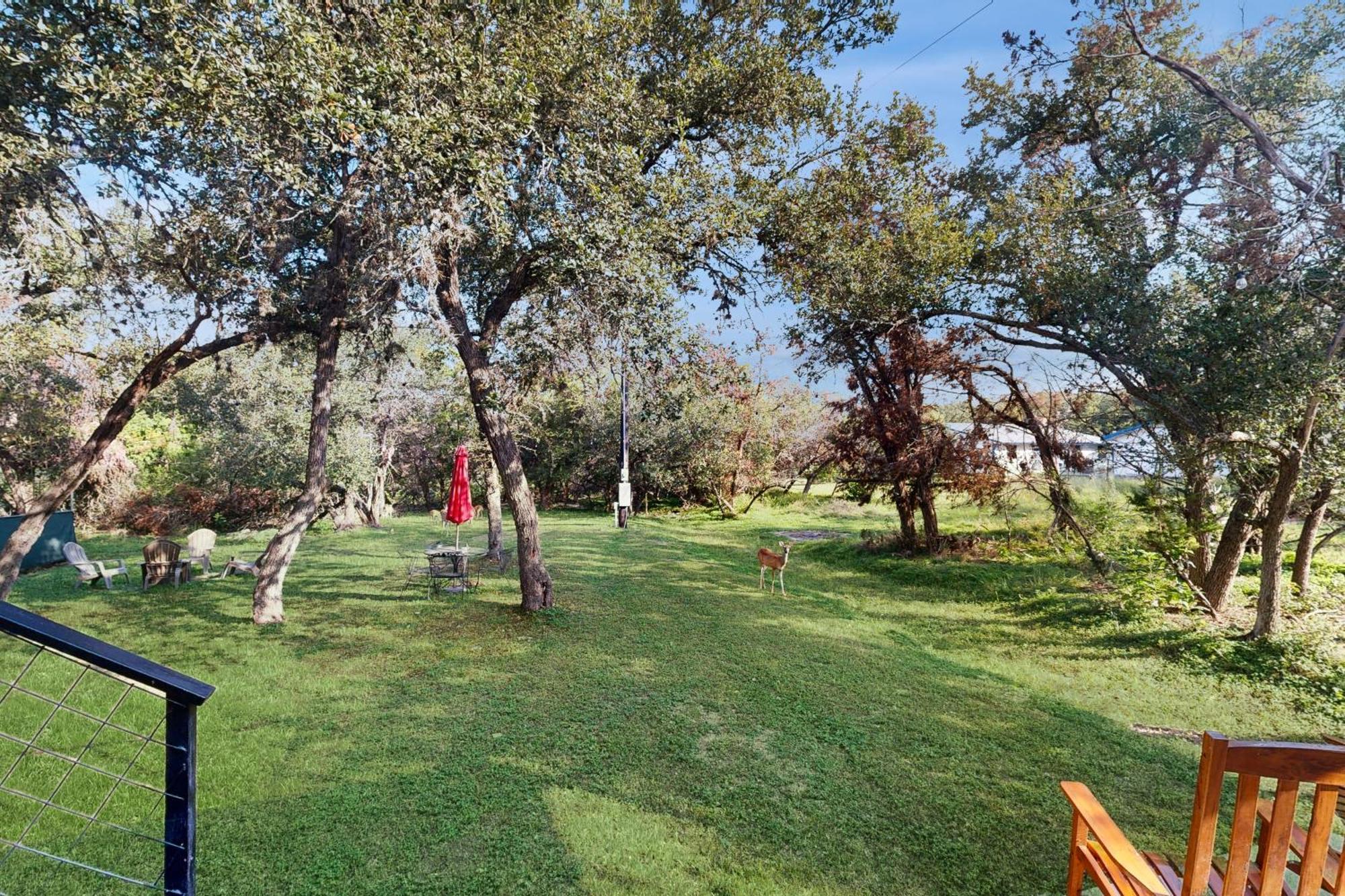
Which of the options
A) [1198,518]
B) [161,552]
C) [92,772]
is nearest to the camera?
[92,772]

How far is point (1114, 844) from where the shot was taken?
2396 mm

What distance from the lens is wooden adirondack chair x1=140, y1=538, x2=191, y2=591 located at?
9.96 meters

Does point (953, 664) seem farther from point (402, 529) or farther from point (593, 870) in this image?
point (402, 529)

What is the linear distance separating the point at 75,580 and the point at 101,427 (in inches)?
179

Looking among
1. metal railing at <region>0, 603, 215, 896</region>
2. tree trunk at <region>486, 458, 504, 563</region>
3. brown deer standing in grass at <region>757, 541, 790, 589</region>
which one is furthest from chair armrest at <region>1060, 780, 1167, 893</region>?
tree trunk at <region>486, 458, 504, 563</region>

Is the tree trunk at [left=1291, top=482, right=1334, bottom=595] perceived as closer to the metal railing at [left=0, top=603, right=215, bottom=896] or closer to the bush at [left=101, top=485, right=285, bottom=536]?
the metal railing at [left=0, top=603, right=215, bottom=896]

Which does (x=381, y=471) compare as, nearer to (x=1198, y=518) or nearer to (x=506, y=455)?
(x=506, y=455)

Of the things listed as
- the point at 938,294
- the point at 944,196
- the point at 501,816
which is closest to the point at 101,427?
the point at 501,816

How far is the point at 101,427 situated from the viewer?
8.07 metres

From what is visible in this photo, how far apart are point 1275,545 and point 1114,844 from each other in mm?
5489

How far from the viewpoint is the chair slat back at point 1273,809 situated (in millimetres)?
1678

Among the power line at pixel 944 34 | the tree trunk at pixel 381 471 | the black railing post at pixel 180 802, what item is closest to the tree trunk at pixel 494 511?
the tree trunk at pixel 381 471

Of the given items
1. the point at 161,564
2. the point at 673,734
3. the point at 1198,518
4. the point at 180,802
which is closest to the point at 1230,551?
the point at 1198,518

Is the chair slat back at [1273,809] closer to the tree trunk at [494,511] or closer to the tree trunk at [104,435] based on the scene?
the tree trunk at [104,435]
